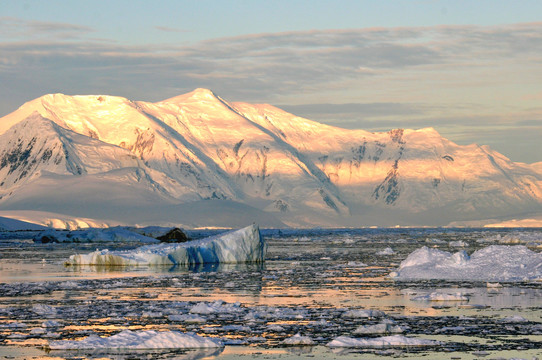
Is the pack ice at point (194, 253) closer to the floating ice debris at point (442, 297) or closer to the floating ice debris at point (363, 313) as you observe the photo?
the floating ice debris at point (442, 297)

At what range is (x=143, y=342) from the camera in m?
20.6

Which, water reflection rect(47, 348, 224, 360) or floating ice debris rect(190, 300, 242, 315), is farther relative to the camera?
floating ice debris rect(190, 300, 242, 315)

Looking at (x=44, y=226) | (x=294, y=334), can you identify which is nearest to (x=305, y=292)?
(x=294, y=334)

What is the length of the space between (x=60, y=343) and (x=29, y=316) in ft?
19.3

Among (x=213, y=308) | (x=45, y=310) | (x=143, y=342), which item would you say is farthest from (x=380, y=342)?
(x=45, y=310)

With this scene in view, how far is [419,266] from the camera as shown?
4256 cm

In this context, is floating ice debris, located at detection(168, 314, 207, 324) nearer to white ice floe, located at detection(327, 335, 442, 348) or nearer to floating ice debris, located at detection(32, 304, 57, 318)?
floating ice debris, located at detection(32, 304, 57, 318)

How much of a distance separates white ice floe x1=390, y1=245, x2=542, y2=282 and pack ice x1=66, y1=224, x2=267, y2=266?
12.8 meters

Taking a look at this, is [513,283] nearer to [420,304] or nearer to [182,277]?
[420,304]

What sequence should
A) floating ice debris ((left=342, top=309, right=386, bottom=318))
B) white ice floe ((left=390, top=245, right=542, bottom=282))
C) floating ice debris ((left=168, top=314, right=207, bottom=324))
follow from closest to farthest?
floating ice debris ((left=168, top=314, right=207, bottom=324)) < floating ice debris ((left=342, top=309, right=386, bottom=318)) < white ice floe ((left=390, top=245, right=542, bottom=282))

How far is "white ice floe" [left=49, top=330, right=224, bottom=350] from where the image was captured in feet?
66.5

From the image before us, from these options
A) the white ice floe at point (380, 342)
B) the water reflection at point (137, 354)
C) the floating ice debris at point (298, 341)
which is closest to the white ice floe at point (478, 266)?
the white ice floe at point (380, 342)

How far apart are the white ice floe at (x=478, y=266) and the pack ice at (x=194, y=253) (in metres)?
12.8

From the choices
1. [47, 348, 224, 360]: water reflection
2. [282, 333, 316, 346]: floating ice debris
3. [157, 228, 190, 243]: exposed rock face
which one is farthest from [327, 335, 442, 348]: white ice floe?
[157, 228, 190, 243]: exposed rock face
